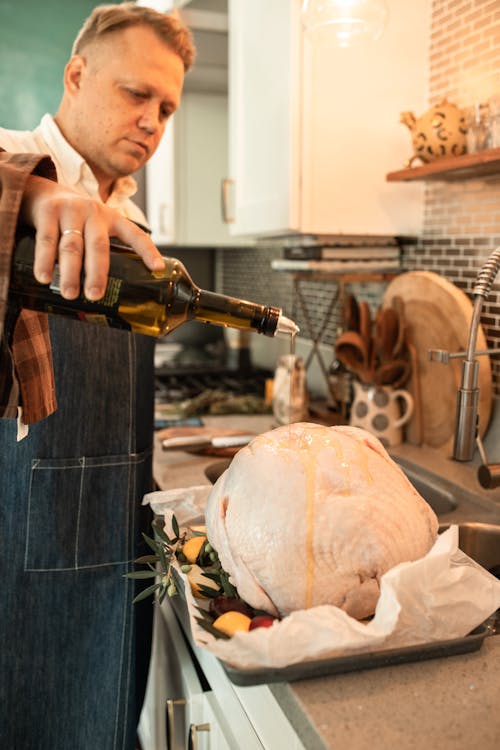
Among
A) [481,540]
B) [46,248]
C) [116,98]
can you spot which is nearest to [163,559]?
[46,248]

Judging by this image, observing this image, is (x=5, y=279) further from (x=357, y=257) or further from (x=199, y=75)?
(x=199, y=75)

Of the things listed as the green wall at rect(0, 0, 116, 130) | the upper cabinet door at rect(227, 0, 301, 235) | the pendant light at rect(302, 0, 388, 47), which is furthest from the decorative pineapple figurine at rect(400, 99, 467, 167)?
the green wall at rect(0, 0, 116, 130)

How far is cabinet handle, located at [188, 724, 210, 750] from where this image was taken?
1.06 meters

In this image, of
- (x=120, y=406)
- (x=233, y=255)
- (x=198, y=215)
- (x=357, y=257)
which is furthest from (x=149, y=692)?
(x=233, y=255)

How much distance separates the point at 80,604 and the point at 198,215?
7.01 ft

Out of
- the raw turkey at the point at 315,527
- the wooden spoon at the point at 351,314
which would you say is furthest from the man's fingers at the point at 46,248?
the wooden spoon at the point at 351,314

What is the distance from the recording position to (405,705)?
74cm

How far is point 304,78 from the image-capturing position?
1812 millimetres

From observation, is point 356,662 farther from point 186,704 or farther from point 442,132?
point 442,132

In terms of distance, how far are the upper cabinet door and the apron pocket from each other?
80 centimetres

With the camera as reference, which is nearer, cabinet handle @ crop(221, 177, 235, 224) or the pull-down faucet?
the pull-down faucet

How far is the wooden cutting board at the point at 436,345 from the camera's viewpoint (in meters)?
1.62

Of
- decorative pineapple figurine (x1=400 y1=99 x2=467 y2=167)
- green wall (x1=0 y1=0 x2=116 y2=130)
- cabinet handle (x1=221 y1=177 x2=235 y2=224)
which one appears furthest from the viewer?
green wall (x1=0 y1=0 x2=116 y2=130)

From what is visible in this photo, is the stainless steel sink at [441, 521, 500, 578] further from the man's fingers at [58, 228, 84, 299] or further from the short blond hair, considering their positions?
the short blond hair
